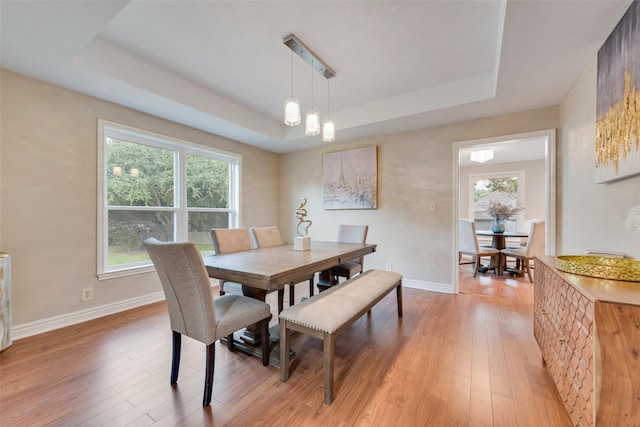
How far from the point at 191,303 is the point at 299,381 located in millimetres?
849

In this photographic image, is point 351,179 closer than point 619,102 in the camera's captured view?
No

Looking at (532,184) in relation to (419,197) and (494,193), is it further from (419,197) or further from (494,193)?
(419,197)

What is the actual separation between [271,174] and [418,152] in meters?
2.66

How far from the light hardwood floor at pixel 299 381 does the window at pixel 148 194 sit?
0.87 metres

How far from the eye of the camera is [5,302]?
194cm

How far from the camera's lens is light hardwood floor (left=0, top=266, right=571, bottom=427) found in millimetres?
1348

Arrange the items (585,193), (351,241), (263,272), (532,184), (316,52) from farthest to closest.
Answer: (532,184) → (351,241) → (316,52) → (585,193) → (263,272)

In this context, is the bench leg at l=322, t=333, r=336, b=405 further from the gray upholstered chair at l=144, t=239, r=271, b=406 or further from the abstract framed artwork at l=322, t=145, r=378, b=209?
the abstract framed artwork at l=322, t=145, r=378, b=209

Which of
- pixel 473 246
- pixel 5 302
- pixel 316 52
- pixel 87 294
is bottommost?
pixel 87 294

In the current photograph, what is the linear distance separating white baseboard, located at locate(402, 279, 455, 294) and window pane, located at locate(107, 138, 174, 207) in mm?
3498

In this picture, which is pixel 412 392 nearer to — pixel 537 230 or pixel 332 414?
pixel 332 414

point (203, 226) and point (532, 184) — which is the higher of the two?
point (532, 184)

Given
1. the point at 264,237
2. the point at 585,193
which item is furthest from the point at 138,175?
the point at 585,193

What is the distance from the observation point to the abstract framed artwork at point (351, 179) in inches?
156
